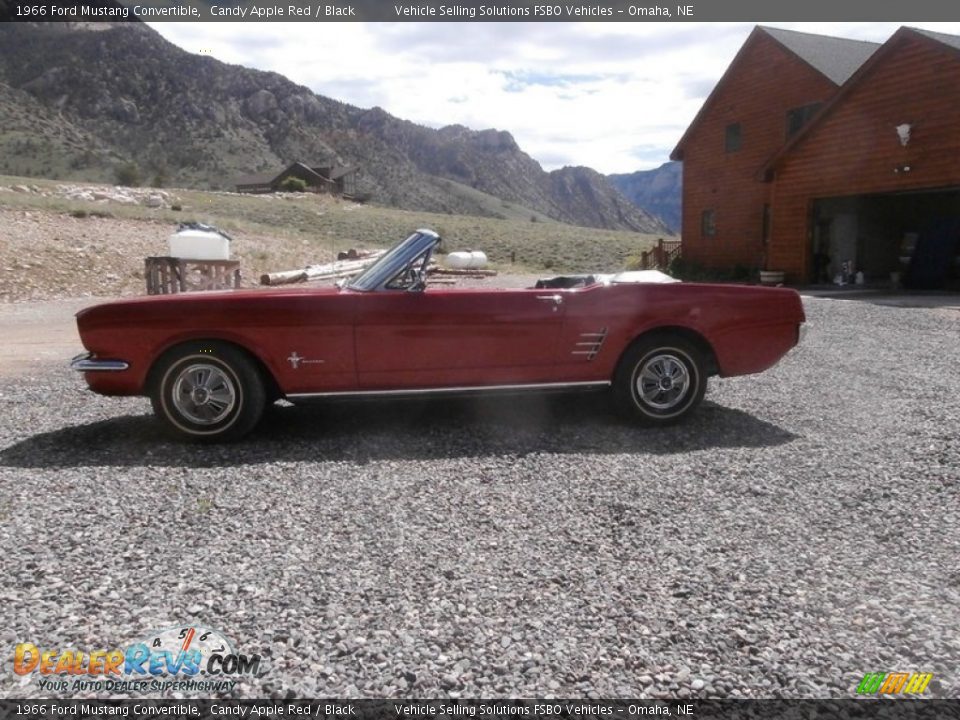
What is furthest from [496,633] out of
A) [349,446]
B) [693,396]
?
[693,396]

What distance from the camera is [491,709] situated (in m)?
2.04

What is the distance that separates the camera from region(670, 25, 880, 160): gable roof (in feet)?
70.5

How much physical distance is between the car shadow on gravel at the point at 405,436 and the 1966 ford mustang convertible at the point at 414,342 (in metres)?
0.25

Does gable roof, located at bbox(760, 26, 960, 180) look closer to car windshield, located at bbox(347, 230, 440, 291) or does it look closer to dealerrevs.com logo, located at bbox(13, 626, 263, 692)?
car windshield, located at bbox(347, 230, 440, 291)

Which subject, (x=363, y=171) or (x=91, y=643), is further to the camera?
(x=363, y=171)

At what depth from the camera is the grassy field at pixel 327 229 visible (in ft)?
80.6

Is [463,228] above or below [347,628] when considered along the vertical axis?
above

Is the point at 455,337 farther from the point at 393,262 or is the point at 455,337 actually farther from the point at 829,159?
the point at 829,159

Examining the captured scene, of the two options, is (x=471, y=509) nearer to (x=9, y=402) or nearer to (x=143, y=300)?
(x=143, y=300)

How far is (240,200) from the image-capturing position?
153ft

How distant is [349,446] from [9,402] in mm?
3378

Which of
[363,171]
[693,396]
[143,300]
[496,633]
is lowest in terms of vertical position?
[496,633]

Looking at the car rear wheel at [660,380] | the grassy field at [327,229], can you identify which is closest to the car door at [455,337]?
the car rear wheel at [660,380]

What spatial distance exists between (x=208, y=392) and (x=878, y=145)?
18148mm
